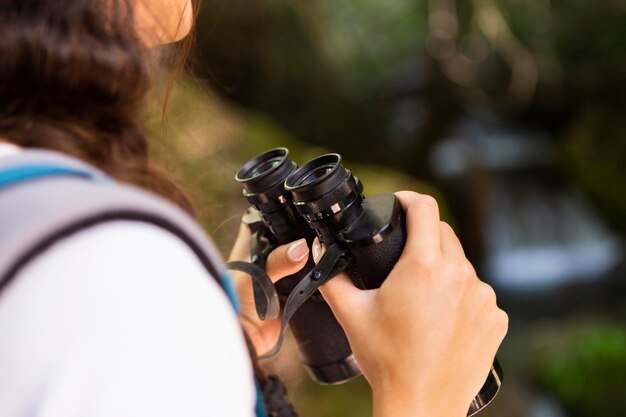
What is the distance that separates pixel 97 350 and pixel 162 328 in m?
0.03

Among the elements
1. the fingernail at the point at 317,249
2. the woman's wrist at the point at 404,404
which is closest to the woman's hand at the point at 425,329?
the woman's wrist at the point at 404,404

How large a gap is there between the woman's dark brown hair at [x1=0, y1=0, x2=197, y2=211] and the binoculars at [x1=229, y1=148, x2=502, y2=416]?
20cm

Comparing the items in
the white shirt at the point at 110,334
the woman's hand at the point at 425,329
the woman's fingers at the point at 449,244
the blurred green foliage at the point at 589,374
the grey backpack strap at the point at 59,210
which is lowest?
the blurred green foliage at the point at 589,374

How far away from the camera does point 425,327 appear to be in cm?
49

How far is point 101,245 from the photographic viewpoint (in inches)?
11.6

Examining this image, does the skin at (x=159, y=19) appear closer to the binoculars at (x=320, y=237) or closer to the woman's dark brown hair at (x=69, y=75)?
the woman's dark brown hair at (x=69, y=75)

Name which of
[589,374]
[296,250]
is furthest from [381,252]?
[589,374]

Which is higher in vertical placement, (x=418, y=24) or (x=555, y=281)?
(x=418, y=24)

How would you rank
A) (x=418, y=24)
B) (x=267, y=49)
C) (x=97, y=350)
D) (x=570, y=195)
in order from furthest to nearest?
(x=570, y=195)
(x=418, y=24)
(x=267, y=49)
(x=97, y=350)

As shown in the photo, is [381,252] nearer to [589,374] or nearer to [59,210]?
[59,210]

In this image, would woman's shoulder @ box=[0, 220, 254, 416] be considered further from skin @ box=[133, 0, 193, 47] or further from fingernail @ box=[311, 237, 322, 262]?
fingernail @ box=[311, 237, 322, 262]

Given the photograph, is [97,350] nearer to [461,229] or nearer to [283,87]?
[283,87]

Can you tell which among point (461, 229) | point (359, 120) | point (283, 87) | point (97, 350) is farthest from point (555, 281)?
point (97, 350)

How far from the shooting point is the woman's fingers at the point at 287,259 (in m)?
0.72
